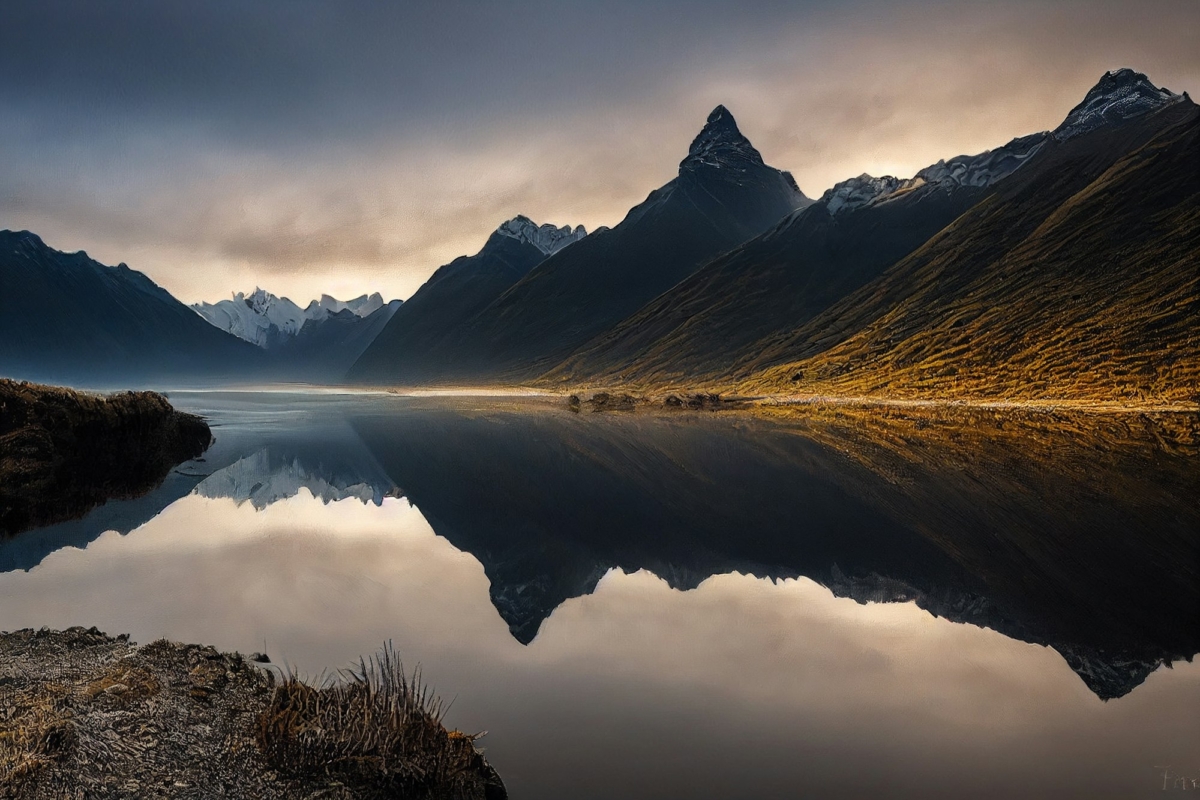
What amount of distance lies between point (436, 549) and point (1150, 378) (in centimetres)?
8952

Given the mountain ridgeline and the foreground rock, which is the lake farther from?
the mountain ridgeline

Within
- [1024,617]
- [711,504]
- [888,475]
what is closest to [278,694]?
[1024,617]

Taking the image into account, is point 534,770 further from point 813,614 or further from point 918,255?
point 918,255

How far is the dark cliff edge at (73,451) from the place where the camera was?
26484mm

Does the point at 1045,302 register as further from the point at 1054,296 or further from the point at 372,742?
the point at 372,742

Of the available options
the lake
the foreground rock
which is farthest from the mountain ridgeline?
the foreground rock

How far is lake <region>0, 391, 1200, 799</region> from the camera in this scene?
889cm

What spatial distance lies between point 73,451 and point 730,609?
1497 inches

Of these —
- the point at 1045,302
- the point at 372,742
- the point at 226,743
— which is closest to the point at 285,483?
the point at 226,743

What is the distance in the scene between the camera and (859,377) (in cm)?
12456

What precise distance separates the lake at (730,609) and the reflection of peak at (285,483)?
467mm

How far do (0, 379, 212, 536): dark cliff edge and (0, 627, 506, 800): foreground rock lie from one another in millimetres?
16872

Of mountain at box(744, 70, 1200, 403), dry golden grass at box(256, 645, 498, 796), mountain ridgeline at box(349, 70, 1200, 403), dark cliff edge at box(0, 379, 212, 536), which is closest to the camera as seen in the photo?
dry golden grass at box(256, 645, 498, 796)

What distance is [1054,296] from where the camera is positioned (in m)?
115
